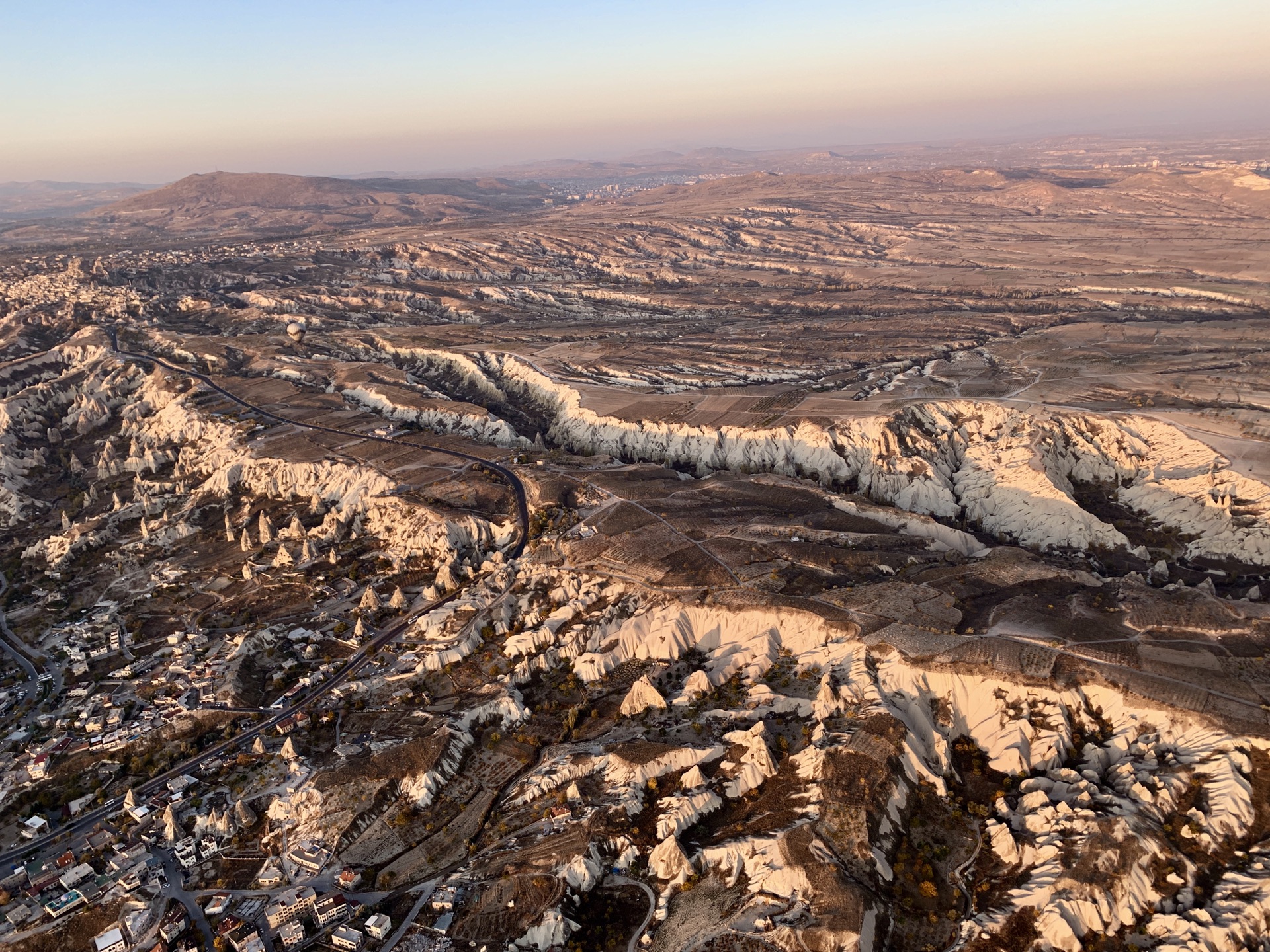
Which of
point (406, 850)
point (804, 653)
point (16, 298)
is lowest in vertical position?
point (406, 850)

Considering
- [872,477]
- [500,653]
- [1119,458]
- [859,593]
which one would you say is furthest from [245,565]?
[1119,458]

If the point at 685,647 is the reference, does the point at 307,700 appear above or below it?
below

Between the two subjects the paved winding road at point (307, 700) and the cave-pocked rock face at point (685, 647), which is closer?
the cave-pocked rock face at point (685, 647)

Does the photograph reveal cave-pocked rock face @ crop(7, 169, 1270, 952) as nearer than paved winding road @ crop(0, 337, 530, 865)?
Yes

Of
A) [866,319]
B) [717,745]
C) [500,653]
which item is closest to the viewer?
[717,745]

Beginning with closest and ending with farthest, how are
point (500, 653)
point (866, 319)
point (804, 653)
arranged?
point (804, 653)
point (500, 653)
point (866, 319)

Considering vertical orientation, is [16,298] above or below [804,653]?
above

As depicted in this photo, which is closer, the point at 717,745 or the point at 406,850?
the point at 406,850

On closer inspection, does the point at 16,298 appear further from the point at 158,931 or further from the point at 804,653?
Answer: the point at 804,653
